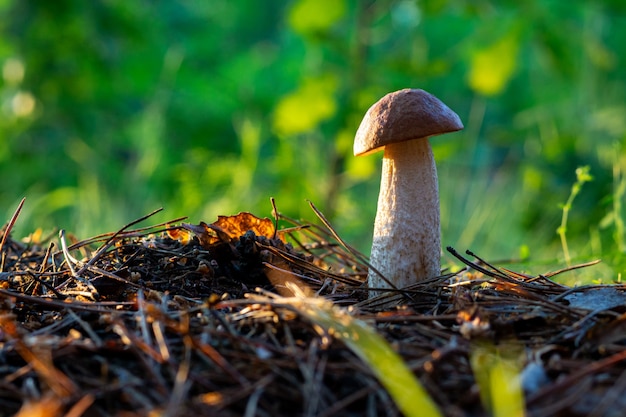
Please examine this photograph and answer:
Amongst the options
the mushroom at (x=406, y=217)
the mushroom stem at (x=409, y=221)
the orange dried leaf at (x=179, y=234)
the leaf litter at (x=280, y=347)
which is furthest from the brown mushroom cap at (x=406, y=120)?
the orange dried leaf at (x=179, y=234)

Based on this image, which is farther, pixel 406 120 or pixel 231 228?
pixel 231 228

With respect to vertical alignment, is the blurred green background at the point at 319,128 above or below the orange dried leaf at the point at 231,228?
above

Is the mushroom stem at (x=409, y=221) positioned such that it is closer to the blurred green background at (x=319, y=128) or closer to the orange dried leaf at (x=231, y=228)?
the orange dried leaf at (x=231, y=228)

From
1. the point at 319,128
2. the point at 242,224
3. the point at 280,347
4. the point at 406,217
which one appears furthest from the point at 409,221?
the point at 319,128

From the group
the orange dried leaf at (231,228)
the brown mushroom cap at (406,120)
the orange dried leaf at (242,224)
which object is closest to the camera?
the brown mushroom cap at (406,120)

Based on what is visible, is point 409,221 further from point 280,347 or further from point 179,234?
point 179,234

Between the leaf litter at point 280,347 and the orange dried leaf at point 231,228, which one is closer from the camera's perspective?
the leaf litter at point 280,347

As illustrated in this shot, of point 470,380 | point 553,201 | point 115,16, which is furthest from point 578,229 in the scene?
point 115,16
